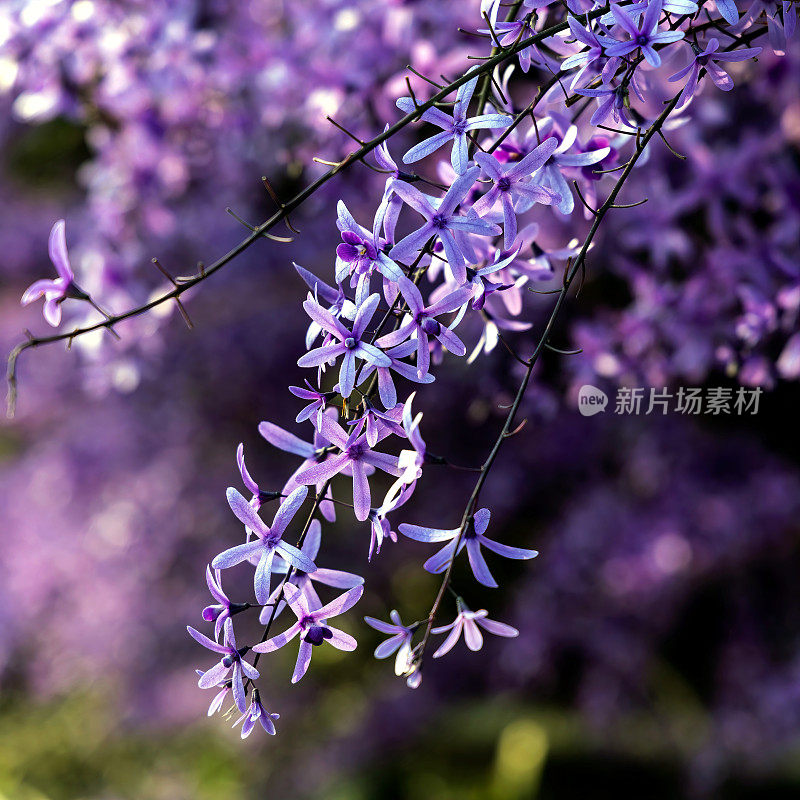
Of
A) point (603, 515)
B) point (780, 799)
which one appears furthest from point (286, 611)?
point (780, 799)

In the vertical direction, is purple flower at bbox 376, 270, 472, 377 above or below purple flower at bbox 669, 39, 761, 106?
below

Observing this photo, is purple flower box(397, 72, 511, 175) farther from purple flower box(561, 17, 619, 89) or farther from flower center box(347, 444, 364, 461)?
flower center box(347, 444, 364, 461)

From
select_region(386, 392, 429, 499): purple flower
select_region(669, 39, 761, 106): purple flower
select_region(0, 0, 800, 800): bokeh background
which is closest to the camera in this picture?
select_region(386, 392, 429, 499): purple flower

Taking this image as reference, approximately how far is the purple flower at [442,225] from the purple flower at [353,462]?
12 cm

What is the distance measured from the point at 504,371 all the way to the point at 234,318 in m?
1.48

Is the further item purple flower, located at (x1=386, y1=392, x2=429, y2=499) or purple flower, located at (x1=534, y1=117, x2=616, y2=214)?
purple flower, located at (x1=534, y1=117, x2=616, y2=214)

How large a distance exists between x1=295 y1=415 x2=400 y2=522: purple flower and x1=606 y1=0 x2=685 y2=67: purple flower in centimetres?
30

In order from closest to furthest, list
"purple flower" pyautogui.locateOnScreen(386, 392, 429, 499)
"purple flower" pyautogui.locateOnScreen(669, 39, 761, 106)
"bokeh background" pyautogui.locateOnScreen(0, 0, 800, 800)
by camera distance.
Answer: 1. "purple flower" pyautogui.locateOnScreen(386, 392, 429, 499)
2. "purple flower" pyautogui.locateOnScreen(669, 39, 761, 106)
3. "bokeh background" pyautogui.locateOnScreen(0, 0, 800, 800)

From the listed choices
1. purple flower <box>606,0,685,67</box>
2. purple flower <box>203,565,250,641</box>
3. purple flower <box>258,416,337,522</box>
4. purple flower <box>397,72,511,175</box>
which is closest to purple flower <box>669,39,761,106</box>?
purple flower <box>606,0,685,67</box>

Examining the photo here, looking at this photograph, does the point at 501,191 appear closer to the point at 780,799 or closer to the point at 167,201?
the point at 167,201

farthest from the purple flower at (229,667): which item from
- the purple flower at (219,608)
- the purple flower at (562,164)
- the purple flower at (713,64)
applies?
the purple flower at (713,64)

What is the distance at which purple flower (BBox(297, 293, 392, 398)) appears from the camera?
0.47 metres

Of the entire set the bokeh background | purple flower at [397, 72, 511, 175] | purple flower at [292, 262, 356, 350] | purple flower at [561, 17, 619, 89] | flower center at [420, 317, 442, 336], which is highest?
purple flower at [561, 17, 619, 89]

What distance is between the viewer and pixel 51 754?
3.04m
